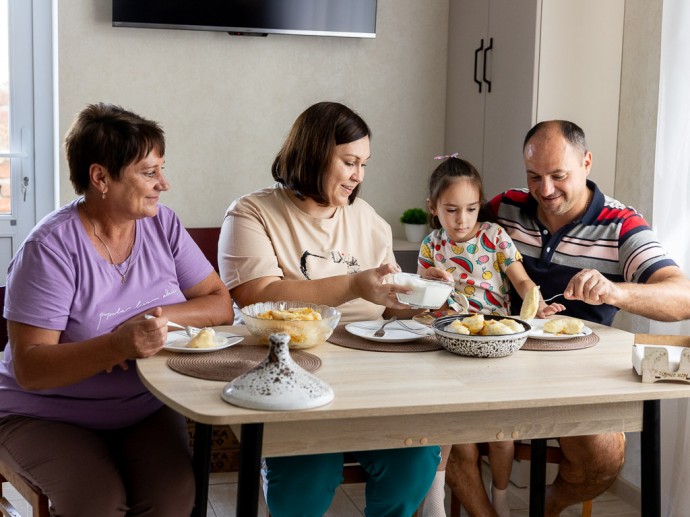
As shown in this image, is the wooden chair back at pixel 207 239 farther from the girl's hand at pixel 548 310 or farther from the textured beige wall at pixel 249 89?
the girl's hand at pixel 548 310

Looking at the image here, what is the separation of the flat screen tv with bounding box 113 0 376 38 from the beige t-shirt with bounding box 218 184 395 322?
1.46 metres

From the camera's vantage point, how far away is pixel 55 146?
3.81m

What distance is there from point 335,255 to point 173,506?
2.74ft

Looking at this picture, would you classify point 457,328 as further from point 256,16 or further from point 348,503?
point 256,16

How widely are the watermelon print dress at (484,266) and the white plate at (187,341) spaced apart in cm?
89

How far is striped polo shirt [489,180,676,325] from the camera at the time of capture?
2459 mm

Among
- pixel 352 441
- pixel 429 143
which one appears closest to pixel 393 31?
pixel 429 143

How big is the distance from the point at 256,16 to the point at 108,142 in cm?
185

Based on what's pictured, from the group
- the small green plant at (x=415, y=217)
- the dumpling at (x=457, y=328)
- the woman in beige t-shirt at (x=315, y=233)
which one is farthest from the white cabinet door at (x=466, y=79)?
the dumpling at (x=457, y=328)

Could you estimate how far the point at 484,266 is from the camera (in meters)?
2.65

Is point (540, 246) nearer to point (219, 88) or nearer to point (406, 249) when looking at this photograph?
point (406, 249)

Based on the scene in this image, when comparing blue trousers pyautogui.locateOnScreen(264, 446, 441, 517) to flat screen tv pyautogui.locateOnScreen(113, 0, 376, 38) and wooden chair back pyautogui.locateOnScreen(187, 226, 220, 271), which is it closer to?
wooden chair back pyautogui.locateOnScreen(187, 226, 220, 271)

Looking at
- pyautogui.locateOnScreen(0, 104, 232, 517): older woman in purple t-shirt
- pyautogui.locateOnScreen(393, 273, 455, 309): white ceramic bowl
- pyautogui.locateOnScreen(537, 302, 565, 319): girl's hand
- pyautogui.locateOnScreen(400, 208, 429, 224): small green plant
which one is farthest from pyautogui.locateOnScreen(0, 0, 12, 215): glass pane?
pyautogui.locateOnScreen(537, 302, 565, 319): girl's hand

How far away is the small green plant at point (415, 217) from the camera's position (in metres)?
3.98
